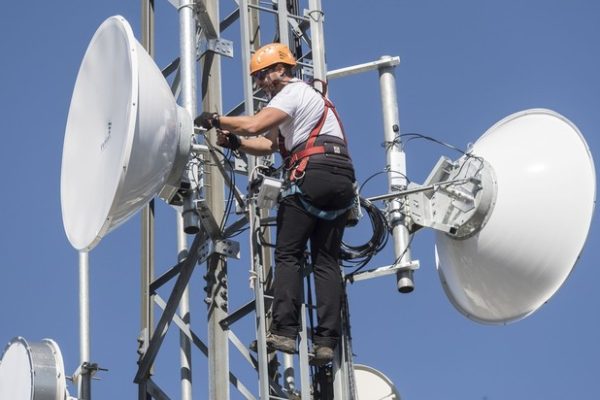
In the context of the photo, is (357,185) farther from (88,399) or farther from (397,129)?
(88,399)

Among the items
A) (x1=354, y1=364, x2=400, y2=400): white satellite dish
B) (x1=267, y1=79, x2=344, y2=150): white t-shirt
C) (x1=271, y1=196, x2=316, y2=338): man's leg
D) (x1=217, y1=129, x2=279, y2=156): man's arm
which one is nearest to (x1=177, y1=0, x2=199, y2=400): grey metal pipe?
(x1=217, y1=129, x2=279, y2=156): man's arm

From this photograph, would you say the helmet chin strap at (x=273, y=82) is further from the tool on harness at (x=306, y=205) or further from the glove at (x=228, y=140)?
the tool on harness at (x=306, y=205)

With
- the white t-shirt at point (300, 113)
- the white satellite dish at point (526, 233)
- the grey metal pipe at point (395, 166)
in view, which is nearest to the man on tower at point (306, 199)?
the white t-shirt at point (300, 113)

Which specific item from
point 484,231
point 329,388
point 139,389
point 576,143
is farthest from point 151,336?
point 576,143

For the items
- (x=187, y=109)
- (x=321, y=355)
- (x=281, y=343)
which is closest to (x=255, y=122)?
(x=187, y=109)

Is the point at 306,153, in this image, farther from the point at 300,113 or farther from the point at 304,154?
the point at 300,113

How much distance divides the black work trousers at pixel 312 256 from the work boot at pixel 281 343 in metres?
0.04

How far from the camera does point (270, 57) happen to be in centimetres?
969

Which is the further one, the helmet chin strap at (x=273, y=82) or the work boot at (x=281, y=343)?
the helmet chin strap at (x=273, y=82)

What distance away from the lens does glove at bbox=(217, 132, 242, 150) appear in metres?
9.45

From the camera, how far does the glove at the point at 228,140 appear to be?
9.45 meters

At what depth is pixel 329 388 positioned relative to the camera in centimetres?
934

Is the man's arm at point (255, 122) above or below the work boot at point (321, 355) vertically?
above

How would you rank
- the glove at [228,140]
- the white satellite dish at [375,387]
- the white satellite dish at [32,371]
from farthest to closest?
the white satellite dish at [375,387] → the white satellite dish at [32,371] → the glove at [228,140]
